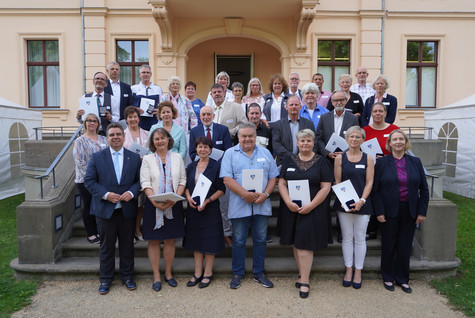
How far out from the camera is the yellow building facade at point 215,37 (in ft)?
33.9

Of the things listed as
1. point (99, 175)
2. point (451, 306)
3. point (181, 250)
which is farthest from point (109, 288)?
point (451, 306)

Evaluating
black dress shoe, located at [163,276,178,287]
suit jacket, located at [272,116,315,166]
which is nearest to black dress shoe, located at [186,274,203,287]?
black dress shoe, located at [163,276,178,287]

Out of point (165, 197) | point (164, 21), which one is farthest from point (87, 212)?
point (164, 21)

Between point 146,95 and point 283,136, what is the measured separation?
2.57 m

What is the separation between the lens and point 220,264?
4254 millimetres

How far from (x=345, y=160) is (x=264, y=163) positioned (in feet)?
3.05

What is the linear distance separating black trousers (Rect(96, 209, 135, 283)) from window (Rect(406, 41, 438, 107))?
34.2ft

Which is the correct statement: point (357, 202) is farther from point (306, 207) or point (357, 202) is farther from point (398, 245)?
point (398, 245)

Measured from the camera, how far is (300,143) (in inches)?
147

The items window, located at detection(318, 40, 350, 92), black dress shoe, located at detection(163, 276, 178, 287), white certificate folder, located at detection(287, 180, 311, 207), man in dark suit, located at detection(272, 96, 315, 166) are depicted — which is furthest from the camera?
window, located at detection(318, 40, 350, 92)

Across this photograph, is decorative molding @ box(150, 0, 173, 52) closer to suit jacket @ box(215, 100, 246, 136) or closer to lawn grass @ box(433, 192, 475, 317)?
suit jacket @ box(215, 100, 246, 136)

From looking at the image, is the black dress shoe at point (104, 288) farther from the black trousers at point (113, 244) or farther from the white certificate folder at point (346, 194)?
the white certificate folder at point (346, 194)

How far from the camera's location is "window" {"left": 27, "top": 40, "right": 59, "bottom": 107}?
35.4ft

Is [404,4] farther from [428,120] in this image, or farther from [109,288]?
[109,288]
